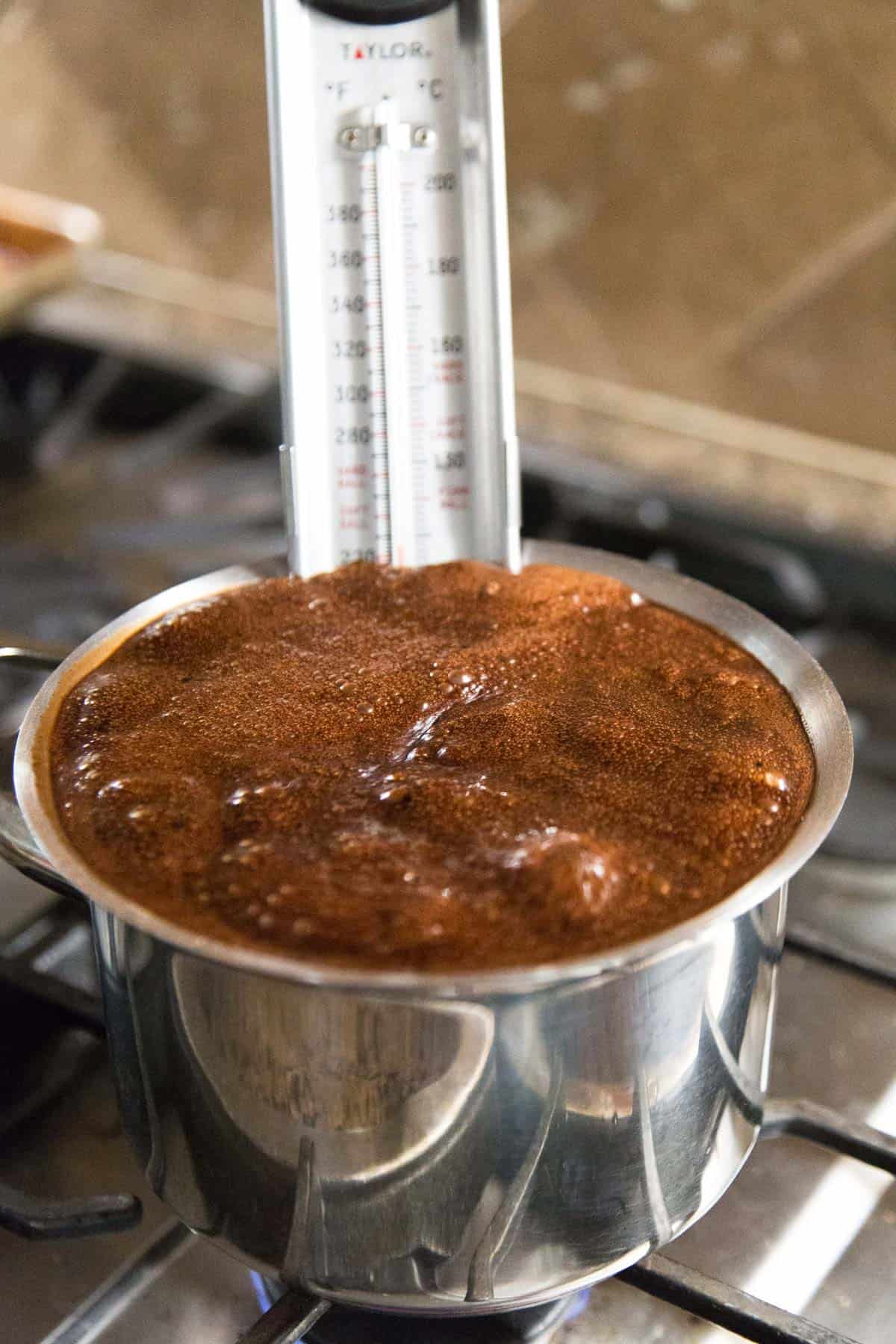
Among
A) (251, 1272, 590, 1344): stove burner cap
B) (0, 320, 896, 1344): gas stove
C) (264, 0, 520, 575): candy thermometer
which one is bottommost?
(0, 320, 896, 1344): gas stove

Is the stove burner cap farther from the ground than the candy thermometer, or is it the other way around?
the candy thermometer

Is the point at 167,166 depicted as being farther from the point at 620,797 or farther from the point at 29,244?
the point at 620,797

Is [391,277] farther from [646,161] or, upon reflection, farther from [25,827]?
[646,161]

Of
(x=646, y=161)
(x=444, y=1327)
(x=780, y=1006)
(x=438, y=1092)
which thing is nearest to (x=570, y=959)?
(x=438, y=1092)

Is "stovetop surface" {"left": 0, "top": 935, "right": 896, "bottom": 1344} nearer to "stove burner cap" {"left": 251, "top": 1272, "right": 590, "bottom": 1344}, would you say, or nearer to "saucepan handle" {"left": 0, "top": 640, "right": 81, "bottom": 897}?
"stove burner cap" {"left": 251, "top": 1272, "right": 590, "bottom": 1344}

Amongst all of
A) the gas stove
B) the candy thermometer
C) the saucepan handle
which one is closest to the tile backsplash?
the gas stove

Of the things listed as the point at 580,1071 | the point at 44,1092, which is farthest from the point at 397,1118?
the point at 44,1092
